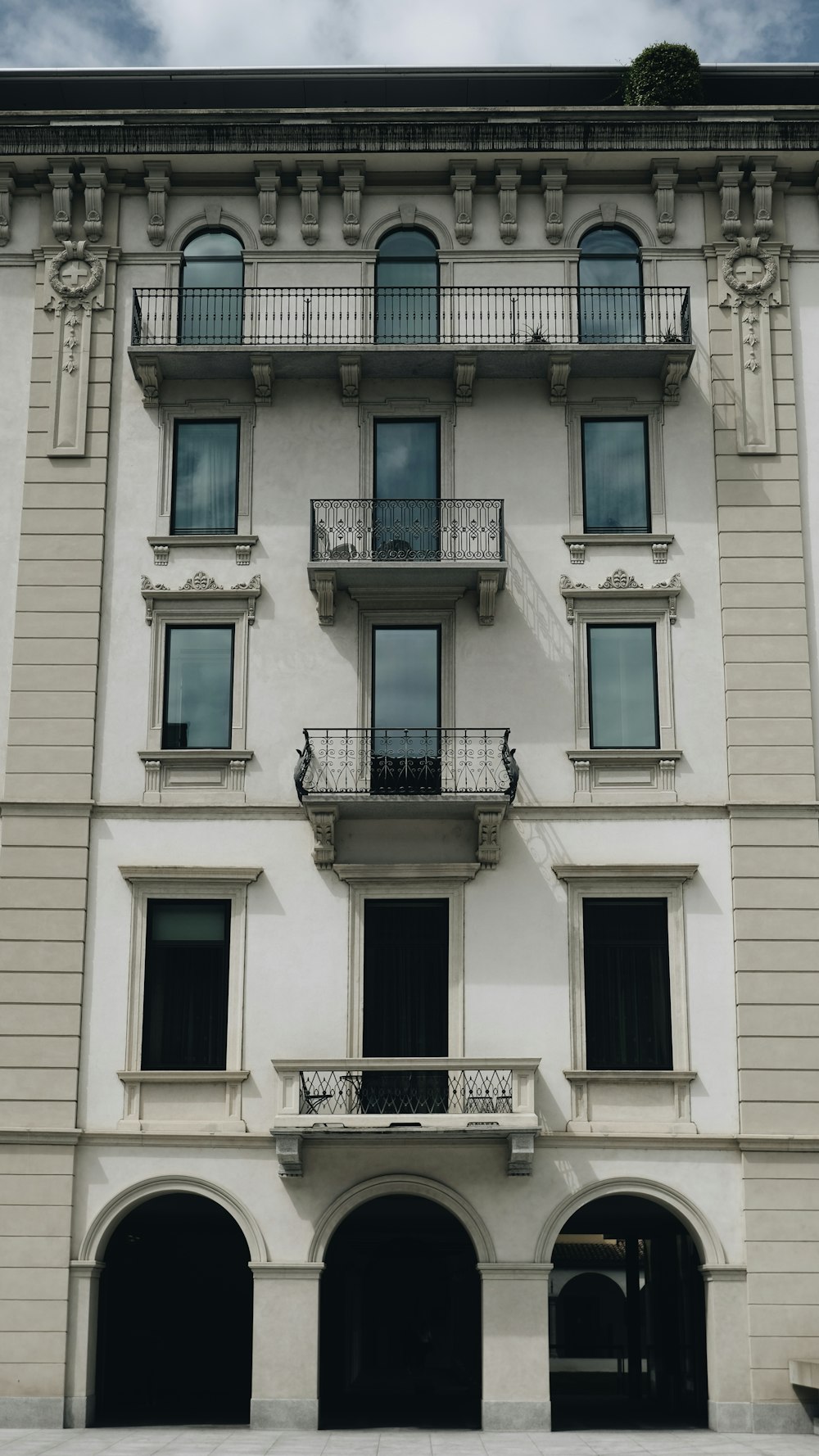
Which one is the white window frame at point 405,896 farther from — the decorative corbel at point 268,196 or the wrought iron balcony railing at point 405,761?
the decorative corbel at point 268,196

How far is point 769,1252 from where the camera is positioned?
81.8 feet

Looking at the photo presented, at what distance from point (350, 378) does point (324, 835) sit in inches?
299

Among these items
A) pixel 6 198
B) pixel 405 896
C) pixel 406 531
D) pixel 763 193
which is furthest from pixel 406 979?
pixel 6 198

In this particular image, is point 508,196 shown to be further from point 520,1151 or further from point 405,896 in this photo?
point 520,1151

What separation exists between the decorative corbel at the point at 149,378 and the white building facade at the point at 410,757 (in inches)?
3.4

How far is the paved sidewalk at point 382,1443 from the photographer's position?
22.4 m

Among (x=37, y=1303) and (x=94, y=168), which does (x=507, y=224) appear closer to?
(x=94, y=168)

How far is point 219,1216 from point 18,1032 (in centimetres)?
529

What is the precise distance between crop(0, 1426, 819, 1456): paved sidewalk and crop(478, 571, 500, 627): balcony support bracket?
12.1m

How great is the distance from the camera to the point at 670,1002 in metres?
26.1

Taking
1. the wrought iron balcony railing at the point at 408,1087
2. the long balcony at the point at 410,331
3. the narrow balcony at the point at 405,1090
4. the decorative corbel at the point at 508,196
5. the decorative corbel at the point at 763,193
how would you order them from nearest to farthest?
the narrow balcony at the point at 405,1090 → the wrought iron balcony railing at the point at 408,1087 → the long balcony at the point at 410,331 → the decorative corbel at the point at 763,193 → the decorative corbel at the point at 508,196

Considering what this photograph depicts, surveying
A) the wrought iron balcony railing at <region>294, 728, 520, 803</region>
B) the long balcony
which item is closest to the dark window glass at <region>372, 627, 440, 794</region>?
the wrought iron balcony railing at <region>294, 728, 520, 803</region>

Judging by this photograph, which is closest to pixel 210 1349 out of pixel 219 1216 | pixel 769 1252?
pixel 219 1216

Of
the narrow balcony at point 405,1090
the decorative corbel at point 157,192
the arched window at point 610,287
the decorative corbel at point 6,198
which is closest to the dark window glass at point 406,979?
the narrow balcony at point 405,1090
